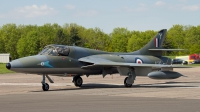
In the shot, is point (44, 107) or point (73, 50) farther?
point (73, 50)

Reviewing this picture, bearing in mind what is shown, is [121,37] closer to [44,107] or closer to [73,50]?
[73,50]

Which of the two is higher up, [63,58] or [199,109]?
[63,58]

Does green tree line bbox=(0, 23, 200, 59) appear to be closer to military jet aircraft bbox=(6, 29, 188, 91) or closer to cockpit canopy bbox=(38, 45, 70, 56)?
military jet aircraft bbox=(6, 29, 188, 91)

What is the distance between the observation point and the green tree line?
5212 inches

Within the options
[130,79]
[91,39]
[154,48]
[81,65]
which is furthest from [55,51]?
[91,39]

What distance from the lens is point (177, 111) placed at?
12.8 meters

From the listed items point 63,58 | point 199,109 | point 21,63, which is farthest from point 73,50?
point 199,109

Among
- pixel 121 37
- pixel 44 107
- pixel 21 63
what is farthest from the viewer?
pixel 121 37

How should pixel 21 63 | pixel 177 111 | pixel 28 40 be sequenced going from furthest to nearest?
pixel 28 40 < pixel 21 63 < pixel 177 111

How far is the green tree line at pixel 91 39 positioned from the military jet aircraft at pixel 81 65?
9998cm

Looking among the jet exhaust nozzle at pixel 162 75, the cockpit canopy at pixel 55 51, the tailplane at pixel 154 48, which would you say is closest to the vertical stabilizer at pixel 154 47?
the tailplane at pixel 154 48

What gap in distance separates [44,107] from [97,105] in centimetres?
177

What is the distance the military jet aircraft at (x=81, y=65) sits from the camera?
877 inches

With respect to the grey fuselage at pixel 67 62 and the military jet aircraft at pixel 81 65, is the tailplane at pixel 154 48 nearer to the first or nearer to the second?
the grey fuselage at pixel 67 62
